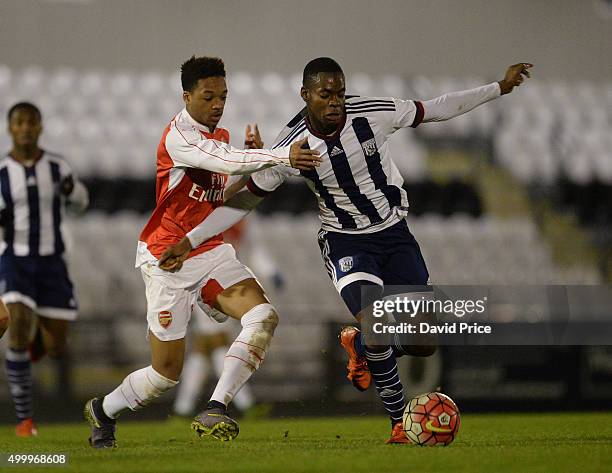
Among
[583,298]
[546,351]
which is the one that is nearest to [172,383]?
[546,351]

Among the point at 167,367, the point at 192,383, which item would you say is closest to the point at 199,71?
the point at 167,367

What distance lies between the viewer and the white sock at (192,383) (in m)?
8.91

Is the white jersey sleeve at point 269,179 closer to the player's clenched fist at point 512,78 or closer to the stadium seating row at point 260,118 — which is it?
the player's clenched fist at point 512,78

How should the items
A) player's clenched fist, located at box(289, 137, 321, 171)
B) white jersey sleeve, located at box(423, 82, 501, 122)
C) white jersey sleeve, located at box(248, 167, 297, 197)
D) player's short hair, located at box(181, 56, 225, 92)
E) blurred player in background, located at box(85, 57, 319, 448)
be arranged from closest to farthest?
player's clenched fist, located at box(289, 137, 321, 171) < blurred player in background, located at box(85, 57, 319, 448) < player's short hair, located at box(181, 56, 225, 92) < white jersey sleeve, located at box(248, 167, 297, 197) < white jersey sleeve, located at box(423, 82, 501, 122)

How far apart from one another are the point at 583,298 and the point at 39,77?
7760mm

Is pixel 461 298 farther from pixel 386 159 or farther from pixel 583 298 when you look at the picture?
pixel 583 298

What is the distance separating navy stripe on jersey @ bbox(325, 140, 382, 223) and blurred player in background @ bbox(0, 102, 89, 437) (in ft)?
9.05

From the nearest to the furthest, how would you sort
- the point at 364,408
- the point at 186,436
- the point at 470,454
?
the point at 470,454 → the point at 186,436 → the point at 364,408

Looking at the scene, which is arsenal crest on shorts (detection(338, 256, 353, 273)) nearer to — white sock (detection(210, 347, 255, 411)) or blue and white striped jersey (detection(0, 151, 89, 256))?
blue and white striped jersey (detection(0, 151, 89, 256))

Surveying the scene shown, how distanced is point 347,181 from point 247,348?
1.02 m

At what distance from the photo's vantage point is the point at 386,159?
5.55 metres

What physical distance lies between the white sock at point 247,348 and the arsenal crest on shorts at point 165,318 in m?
0.35

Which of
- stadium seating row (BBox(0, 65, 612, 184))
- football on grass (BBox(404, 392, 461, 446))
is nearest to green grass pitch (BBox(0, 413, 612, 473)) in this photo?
football on grass (BBox(404, 392, 461, 446))

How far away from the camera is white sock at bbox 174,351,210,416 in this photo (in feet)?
29.2
